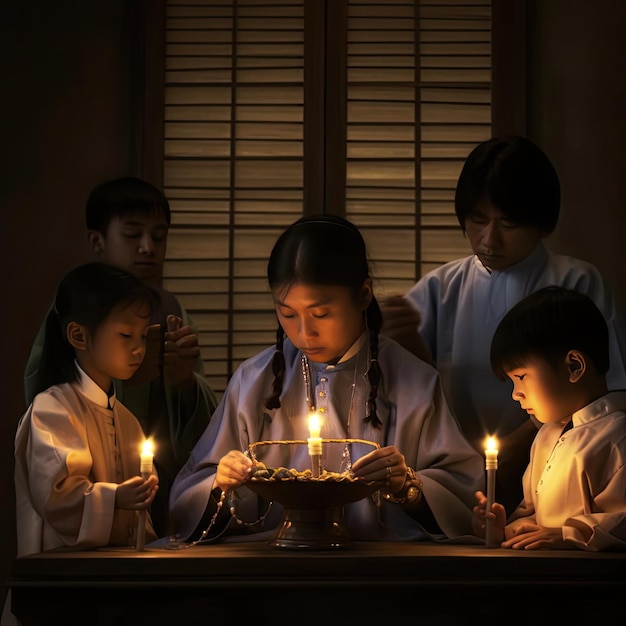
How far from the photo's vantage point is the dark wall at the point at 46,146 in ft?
13.2

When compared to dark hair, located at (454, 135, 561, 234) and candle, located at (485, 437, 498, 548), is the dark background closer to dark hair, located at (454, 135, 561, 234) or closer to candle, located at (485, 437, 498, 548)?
dark hair, located at (454, 135, 561, 234)

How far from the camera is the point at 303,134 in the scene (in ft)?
13.5

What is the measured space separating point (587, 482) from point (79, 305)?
1407 millimetres

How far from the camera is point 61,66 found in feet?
13.5

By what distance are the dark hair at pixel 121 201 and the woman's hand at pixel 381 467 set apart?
130cm

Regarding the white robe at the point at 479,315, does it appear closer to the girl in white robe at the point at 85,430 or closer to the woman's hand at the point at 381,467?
the woman's hand at the point at 381,467
